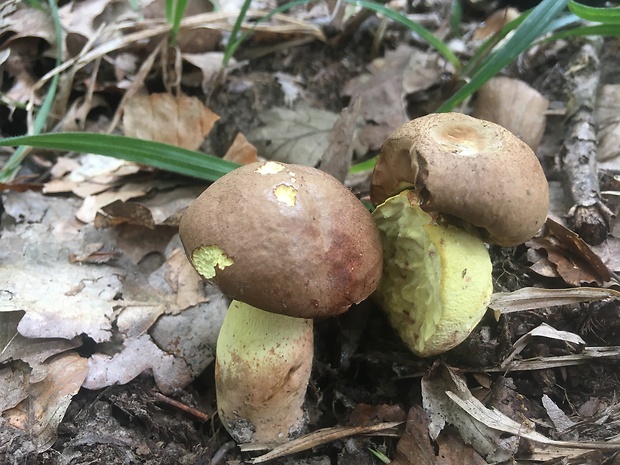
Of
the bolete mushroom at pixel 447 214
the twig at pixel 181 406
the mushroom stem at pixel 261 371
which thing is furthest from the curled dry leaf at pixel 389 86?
the twig at pixel 181 406

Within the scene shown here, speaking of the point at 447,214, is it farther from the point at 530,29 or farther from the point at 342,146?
the point at 530,29

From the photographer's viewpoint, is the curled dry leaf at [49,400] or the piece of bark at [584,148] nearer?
the curled dry leaf at [49,400]

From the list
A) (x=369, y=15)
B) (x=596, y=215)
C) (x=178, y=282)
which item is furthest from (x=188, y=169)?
(x=369, y=15)

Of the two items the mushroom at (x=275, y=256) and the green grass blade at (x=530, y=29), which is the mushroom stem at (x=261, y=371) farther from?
the green grass blade at (x=530, y=29)

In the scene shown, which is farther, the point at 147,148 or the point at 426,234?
the point at 147,148

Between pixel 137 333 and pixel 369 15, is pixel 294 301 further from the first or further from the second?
pixel 369 15

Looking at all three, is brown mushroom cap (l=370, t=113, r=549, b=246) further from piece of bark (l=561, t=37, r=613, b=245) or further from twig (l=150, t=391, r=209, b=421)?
twig (l=150, t=391, r=209, b=421)
